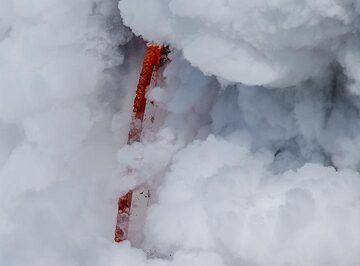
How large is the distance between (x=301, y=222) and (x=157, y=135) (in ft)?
5.35

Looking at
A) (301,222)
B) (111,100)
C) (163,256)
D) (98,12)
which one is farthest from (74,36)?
(301,222)

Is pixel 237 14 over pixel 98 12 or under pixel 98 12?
under

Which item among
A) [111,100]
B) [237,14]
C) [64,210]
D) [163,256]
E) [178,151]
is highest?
[111,100]

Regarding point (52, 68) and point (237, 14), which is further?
point (52, 68)

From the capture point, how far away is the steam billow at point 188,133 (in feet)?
13.9

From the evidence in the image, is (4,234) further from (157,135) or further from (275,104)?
(275,104)

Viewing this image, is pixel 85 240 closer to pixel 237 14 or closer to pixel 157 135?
pixel 157 135

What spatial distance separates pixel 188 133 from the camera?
530 centimetres

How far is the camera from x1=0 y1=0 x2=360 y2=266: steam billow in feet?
13.9

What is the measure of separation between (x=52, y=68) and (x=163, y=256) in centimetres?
208

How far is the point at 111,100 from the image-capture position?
6.06 meters

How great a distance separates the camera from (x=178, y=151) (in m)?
5.19

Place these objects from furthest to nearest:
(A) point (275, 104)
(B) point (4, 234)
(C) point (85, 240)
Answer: (B) point (4, 234), (C) point (85, 240), (A) point (275, 104)

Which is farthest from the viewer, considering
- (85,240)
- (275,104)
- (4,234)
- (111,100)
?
(111,100)
